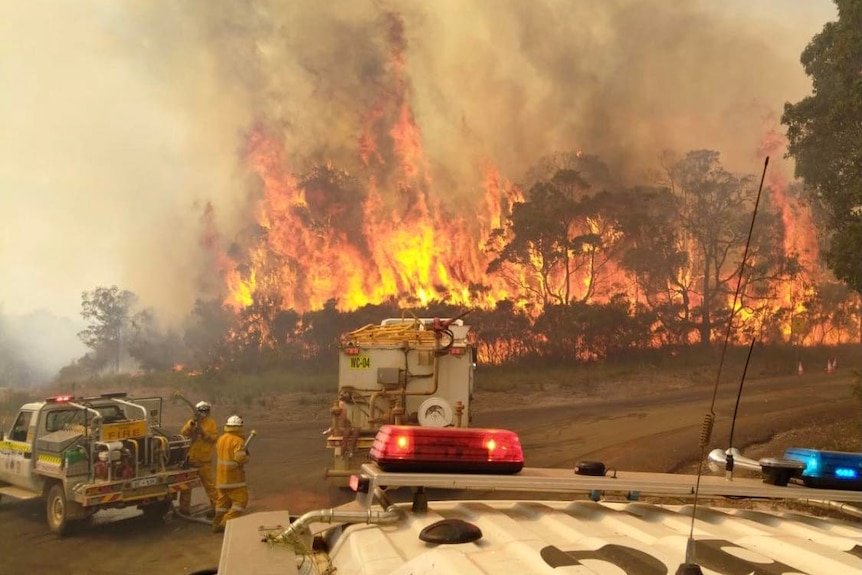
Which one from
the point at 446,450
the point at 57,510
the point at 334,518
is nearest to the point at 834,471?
the point at 446,450

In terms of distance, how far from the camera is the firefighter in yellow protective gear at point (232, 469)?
8078 mm

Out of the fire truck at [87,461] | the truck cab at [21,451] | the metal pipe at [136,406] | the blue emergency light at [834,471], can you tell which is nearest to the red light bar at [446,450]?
the blue emergency light at [834,471]

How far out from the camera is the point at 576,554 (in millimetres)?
1754

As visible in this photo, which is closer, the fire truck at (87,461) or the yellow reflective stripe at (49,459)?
the fire truck at (87,461)

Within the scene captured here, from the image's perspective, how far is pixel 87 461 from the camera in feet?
27.8

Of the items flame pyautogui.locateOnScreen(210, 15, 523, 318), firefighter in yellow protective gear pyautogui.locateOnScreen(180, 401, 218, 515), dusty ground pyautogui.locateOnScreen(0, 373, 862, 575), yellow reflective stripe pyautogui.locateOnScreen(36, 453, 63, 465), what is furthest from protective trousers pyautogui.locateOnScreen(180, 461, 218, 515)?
flame pyautogui.locateOnScreen(210, 15, 523, 318)

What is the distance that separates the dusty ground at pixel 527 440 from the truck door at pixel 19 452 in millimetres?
680

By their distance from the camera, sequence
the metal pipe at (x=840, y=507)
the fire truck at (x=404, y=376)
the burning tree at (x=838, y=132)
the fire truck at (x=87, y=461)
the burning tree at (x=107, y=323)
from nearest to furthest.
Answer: the metal pipe at (x=840, y=507) < the fire truck at (x=87, y=461) < the fire truck at (x=404, y=376) < the burning tree at (x=838, y=132) < the burning tree at (x=107, y=323)

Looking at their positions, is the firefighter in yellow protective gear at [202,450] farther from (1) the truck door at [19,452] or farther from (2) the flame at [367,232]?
(2) the flame at [367,232]

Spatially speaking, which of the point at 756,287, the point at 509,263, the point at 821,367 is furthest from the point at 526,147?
the point at 821,367

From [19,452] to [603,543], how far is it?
9790mm

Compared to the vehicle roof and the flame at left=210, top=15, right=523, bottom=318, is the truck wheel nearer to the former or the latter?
the vehicle roof

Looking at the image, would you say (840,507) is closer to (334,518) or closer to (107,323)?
(334,518)

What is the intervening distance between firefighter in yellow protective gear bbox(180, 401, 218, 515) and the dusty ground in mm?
391
